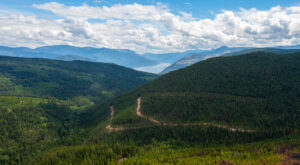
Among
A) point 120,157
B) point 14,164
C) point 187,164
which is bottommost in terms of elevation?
point 14,164

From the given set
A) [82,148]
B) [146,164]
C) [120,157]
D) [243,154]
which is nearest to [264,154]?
[243,154]

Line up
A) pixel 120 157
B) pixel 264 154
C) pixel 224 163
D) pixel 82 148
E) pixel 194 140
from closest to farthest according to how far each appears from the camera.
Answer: pixel 224 163 < pixel 264 154 < pixel 120 157 < pixel 82 148 < pixel 194 140

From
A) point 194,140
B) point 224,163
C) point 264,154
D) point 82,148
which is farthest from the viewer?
point 194,140

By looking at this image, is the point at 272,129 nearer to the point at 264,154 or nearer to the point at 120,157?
the point at 264,154

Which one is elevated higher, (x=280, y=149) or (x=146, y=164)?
(x=280, y=149)

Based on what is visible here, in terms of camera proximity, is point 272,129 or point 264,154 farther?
point 272,129

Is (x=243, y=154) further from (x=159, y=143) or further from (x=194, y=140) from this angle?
(x=159, y=143)

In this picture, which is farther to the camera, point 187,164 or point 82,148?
point 82,148

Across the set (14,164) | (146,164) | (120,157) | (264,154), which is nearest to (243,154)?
A: (264,154)

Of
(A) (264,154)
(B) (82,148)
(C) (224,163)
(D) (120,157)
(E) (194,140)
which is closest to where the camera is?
(C) (224,163)
